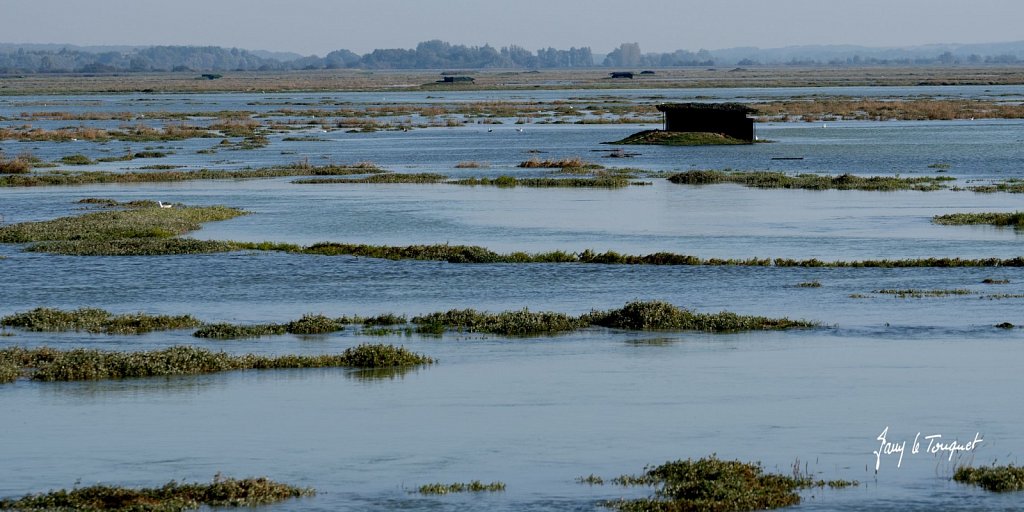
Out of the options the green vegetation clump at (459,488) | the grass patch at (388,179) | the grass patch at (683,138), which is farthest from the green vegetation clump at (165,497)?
the grass patch at (683,138)

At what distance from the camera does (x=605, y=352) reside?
26125mm

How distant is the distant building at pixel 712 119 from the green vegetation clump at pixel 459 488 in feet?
230

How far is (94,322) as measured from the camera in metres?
29.3

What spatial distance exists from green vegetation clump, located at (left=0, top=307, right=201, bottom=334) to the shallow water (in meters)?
0.62

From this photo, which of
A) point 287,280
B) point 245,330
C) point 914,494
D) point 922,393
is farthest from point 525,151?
point 914,494

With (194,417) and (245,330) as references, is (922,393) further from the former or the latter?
(245,330)

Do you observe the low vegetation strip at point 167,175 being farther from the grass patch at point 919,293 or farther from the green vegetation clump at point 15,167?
the grass patch at point 919,293

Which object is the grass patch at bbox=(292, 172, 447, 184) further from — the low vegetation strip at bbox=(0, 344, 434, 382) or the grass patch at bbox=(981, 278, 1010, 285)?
the low vegetation strip at bbox=(0, 344, 434, 382)

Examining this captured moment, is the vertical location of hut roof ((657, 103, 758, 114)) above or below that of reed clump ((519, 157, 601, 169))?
above

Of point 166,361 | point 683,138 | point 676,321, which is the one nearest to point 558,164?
point 683,138

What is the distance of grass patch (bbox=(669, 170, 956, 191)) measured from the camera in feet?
196

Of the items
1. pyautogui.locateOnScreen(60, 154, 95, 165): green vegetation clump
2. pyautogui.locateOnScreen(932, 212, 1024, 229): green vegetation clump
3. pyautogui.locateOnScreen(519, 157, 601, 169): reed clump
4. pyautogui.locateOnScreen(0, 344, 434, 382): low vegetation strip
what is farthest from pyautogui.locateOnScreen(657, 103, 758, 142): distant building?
pyautogui.locateOnScreen(0, 344, 434, 382): low vegetation strip

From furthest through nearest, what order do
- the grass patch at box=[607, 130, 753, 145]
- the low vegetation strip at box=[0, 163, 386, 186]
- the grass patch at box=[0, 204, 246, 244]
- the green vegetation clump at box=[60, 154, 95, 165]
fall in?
1. the grass patch at box=[607, 130, 753, 145]
2. the green vegetation clump at box=[60, 154, 95, 165]
3. the low vegetation strip at box=[0, 163, 386, 186]
4. the grass patch at box=[0, 204, 246, 244]

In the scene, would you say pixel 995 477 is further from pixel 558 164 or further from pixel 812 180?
pixel 558 164
